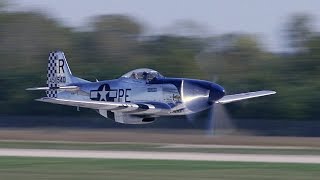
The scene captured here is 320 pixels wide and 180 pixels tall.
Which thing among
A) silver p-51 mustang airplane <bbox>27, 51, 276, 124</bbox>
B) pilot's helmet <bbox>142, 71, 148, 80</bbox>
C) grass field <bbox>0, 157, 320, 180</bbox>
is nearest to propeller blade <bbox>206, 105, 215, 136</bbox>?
silver p-51 mustang airplane <bbox>27, 51, 276, 124</bbox>

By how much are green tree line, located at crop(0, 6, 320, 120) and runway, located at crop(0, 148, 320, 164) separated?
2242 centimetres

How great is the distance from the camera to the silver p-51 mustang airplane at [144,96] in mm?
46219

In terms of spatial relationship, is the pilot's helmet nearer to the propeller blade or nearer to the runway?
the propeller blade

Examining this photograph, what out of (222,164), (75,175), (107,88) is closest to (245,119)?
(107,88)

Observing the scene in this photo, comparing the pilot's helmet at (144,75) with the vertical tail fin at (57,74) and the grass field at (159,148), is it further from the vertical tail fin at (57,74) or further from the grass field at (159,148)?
the grass field at (159,148)

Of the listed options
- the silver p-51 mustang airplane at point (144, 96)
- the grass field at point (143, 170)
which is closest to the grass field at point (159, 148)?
the silver p-51 mustang airplane at point (144, 96)

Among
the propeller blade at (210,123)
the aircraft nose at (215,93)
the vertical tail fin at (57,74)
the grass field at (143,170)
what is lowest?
the propeller blade at (210,123)

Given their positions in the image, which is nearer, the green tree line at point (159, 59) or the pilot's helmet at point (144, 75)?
the pilot's helmet at point (144, 75)

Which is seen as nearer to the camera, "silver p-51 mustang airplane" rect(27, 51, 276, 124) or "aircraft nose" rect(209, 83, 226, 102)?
"aircraft nose" rect(209, 83, 226, 102)

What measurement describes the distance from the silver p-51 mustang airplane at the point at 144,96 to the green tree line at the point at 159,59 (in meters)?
8.89

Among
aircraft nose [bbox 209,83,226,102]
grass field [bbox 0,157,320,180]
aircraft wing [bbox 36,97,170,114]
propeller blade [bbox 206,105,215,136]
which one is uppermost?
aircraft nose [bbox 209,83,226,102]

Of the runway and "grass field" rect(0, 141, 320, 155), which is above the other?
the runway

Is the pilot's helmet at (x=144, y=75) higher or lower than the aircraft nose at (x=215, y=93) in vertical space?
higher

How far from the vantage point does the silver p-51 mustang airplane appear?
4622 cm
